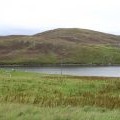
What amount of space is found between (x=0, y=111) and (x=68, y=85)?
2317cm

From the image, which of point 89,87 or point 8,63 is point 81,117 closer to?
point 89,87

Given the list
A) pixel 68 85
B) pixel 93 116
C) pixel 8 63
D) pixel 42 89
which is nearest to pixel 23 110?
pixel 93 116

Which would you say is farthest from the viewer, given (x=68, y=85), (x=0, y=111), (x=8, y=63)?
(x=8, y=63)

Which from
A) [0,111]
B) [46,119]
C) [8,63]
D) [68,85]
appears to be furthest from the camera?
[8,63]

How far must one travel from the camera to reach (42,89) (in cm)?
3450

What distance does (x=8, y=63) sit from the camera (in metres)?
188

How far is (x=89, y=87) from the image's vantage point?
128 feet

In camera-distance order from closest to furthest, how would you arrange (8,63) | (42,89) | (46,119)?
1. (46,119)
2. (42,89)
3. (8,63)

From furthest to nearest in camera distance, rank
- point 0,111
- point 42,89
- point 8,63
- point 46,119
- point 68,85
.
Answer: point 8,63 < point 68,85 < point 42,89 < point 0,111 < point 46,119

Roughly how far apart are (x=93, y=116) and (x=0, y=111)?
146 inches

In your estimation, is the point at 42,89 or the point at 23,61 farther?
the point at 23,61

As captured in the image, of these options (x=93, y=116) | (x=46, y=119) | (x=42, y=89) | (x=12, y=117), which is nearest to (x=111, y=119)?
(x=93, y=116)

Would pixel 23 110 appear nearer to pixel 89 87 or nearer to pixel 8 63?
pixel 89 87

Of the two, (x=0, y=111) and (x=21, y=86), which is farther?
(x=21, y=86)
